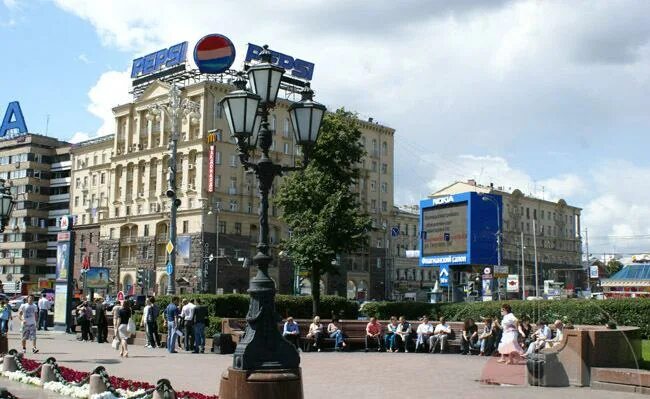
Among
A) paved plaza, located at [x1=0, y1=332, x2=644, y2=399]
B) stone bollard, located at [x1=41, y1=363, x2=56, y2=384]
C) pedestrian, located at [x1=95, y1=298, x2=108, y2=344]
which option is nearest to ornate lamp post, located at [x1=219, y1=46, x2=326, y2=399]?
paved plaza, located at [x1=0, y1=332, x2=644, y2=399]

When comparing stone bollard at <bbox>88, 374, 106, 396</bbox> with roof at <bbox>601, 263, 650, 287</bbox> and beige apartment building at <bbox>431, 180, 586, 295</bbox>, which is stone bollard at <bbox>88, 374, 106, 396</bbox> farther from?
beige apartment building at <bbox>431, 180, 586, 295</bbox>

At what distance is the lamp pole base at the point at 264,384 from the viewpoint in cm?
902

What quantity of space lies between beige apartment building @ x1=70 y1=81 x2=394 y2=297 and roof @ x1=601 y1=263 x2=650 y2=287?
2830 cm

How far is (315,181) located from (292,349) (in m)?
24.9

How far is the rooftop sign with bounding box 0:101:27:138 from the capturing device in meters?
106

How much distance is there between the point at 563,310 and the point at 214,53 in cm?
5053

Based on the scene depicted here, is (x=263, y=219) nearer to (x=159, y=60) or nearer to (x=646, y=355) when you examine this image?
(x=646, y=355)

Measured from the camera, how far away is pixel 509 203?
116 m

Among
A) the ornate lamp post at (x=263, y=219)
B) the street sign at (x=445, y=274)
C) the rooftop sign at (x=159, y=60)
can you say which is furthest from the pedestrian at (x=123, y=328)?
the rooftop sign at (x=159, y=60)

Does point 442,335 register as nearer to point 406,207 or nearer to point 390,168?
point 390,168

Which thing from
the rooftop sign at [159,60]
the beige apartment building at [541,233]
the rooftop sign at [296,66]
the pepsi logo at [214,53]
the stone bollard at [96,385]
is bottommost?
the stone bollard at [96,385]

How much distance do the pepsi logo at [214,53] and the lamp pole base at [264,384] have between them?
62606mm

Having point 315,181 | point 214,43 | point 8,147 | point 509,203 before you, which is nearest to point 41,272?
point 8,147

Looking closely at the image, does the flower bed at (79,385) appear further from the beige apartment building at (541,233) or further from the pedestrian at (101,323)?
the beige apartment building at (541,233)
